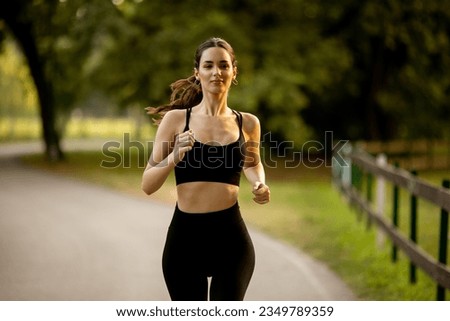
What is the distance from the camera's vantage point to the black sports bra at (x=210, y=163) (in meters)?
2.75

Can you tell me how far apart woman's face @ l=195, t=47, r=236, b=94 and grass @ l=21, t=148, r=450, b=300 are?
292 cm

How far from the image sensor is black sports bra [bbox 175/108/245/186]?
2752 mm

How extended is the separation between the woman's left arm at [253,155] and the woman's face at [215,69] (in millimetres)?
202

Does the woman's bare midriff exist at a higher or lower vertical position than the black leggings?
higher

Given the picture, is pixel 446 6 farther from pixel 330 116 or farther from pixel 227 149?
pixel 227 149

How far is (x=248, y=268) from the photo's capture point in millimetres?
2879

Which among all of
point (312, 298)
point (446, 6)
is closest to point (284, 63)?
point (446, 6)

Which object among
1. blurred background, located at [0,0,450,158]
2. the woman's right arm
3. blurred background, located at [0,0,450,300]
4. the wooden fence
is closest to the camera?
the woman's right arm

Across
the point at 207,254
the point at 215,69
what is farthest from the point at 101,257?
the point at 215,69

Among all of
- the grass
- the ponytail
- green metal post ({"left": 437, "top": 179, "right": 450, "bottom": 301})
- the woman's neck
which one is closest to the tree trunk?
the grass

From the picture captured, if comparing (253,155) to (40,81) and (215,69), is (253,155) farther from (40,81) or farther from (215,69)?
(40,81)

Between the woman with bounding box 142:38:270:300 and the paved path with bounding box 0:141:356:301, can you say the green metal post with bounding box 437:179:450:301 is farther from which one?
the woman with bounding box 142:38:270:300

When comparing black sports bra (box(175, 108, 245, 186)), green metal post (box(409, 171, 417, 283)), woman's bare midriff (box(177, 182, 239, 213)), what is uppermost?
black sports bra (box(175, 108, 245, 186))

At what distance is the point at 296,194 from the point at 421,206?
88.7 inches
